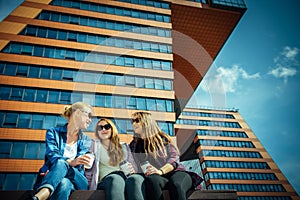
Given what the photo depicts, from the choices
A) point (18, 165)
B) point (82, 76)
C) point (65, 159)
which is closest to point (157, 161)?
point (65, 159)

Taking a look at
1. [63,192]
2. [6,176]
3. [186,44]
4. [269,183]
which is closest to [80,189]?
[63,192]

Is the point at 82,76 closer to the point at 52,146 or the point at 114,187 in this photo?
the point at 52,146

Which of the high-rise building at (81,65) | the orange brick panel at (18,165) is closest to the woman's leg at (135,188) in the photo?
the high-rise building at (81,65)

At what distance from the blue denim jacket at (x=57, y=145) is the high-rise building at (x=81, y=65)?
12.9 meters

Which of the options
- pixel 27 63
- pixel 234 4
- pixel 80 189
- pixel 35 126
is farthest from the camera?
pixel 234 4

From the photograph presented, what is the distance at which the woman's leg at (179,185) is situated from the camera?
3084mm

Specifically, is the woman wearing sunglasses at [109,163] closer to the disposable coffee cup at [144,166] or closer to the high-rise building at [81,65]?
the disposable coffee cup at [144,166]

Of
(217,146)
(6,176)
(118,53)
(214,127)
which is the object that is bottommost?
(6,176)

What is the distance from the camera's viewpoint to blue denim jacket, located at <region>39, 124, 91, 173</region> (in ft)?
10.7

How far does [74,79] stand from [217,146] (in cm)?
4028

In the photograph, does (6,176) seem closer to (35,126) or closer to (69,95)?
(35,126)

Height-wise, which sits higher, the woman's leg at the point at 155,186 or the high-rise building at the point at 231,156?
the high-rise building at the point at 231,156

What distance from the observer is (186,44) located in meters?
28.2

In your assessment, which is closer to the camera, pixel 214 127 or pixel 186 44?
pixel 186 44
